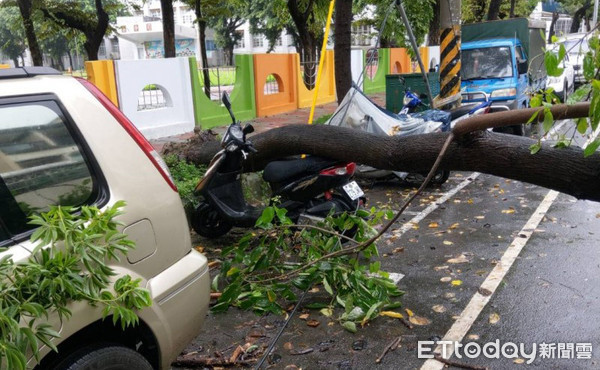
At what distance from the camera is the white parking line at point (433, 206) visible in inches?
238

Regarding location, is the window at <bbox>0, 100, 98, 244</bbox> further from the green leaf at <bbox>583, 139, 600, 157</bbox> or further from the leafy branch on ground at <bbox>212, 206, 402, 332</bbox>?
the green leaf at <bbox>583, 139, 600, 157</bbox>

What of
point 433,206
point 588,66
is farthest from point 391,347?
point 433,206

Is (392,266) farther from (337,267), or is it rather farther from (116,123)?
(116,123)

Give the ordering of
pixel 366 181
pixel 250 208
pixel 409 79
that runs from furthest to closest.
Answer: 1. pixel 409 79
2. pixel 366 181
3. pixel 250 208

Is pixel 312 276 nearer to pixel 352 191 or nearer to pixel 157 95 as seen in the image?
pixel 352 191

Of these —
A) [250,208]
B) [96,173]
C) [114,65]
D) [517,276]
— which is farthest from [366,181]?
[96,173]

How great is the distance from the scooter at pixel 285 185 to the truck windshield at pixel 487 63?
8170mm

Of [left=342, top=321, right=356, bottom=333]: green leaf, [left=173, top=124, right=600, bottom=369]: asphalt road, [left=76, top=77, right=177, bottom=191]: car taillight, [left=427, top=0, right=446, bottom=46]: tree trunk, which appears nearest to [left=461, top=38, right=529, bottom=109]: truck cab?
[left=173, top=124, right=600, bottom=369]: asphalt road

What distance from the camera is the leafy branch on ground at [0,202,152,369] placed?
182 centimetres

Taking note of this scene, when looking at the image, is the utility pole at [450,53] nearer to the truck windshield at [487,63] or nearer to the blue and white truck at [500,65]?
the blue and white truck at [500,65]

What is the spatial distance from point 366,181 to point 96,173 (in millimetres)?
6171

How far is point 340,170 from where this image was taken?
5234 millimetres

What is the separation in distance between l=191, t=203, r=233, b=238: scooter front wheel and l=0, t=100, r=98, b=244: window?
316 centimetres

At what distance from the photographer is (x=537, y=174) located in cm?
362
